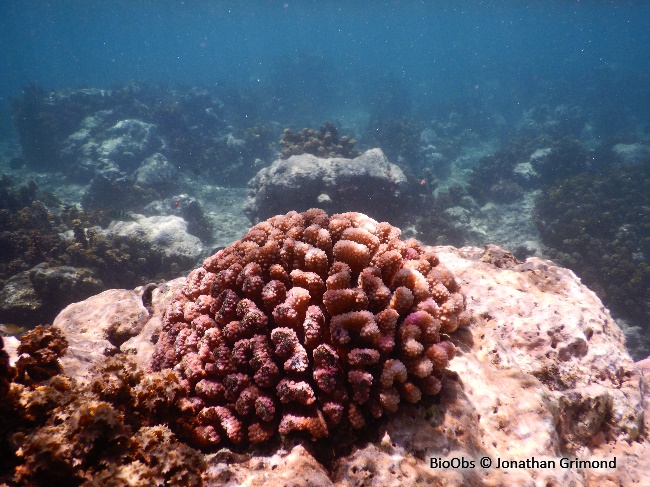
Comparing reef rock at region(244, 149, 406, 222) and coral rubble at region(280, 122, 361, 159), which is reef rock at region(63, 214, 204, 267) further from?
coral rubble at region(280, 122, 361, 159)

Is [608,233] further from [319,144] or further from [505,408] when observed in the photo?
[505,408]

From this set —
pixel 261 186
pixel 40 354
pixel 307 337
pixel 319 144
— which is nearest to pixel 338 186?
pixel 261 186

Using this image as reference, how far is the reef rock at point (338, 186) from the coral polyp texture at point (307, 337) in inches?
311

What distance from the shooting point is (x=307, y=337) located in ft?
8.29

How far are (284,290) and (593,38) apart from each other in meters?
133

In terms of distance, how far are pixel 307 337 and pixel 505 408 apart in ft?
5.73

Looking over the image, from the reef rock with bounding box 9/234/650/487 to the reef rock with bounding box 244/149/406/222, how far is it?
7.09m

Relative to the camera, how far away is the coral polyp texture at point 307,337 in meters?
2.37

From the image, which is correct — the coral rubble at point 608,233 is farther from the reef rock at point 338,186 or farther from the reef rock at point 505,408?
the reef rock at point 505,408

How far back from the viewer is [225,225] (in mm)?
15289

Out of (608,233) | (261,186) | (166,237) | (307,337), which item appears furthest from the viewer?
(608,233)

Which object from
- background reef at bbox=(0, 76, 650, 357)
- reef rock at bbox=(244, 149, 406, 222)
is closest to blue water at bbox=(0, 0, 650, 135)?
background reef at bbox=(0, 76, 650, 357)

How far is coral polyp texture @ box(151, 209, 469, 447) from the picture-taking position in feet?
7.78

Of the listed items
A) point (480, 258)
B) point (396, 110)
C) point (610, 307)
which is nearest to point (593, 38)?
point (396, 110)
